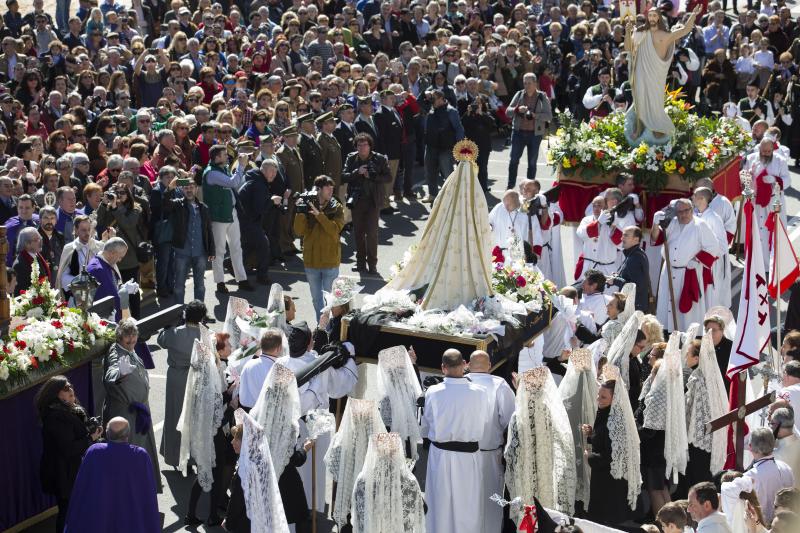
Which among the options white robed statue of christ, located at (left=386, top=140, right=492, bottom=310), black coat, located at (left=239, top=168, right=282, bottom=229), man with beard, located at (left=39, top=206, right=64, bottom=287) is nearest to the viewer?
white robed statue of christ, located at (left=386, top=140, right=492, bottom=310)

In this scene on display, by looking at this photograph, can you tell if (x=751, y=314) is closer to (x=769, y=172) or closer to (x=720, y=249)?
(x=720, y=249)

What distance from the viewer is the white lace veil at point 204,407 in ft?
35.6

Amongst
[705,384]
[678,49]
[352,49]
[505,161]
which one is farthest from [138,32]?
[705,384]

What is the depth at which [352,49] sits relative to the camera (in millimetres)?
25094

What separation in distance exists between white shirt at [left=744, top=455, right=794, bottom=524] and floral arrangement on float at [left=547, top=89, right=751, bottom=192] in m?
7.85

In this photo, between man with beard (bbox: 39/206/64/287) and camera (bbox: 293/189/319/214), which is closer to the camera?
man with beard (bbox: 39/206/64/287)

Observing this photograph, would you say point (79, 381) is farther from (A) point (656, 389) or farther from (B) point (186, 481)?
(A) point (656, 389)

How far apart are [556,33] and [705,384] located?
57.5 ft

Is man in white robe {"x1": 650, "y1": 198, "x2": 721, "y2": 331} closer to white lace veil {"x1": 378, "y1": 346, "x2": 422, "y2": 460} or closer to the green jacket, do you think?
the green jacket

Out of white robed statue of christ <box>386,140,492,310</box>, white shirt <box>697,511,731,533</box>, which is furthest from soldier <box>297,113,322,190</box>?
white shirt <box>697,511,731,533</box>

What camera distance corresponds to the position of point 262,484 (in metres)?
8.83

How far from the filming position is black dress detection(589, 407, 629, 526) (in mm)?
10023

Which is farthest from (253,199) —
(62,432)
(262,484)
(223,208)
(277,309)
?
(262,484)

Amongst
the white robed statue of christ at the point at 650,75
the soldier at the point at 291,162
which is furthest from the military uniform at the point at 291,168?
the white robed statue of christ at the point at 650,75
